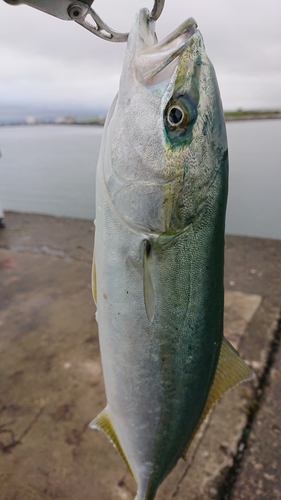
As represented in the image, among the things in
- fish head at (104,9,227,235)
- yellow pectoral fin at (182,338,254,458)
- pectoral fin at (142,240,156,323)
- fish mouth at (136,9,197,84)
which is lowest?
yellow pectoral fin at (182,338,254,458)

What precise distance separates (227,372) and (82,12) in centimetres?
117

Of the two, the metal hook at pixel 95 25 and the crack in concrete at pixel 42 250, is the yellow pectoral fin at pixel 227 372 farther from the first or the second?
the crack in concrete at pixel 42 250

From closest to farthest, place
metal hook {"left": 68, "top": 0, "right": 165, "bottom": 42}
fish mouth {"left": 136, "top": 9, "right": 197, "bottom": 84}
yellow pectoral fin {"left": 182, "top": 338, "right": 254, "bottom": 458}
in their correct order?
fish mouth {"left": 136, "top": 9, "right": 197, "bottom": 84}, metal hook {"left": 68, "top": 0, "right": 165, "bottom": 42}, yellow pectoral fin {"left": 182, "top": 338, "right": 254, "bottom": 458}

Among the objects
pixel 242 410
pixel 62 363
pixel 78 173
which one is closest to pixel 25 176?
pixel 78 173

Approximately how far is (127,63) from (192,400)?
98cm

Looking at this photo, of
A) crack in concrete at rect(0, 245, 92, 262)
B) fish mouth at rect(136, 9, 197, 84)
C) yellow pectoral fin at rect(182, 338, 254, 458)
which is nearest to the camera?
fish mouth at rect(136, 9, 197, 84)

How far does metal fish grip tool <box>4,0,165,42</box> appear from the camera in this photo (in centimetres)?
99

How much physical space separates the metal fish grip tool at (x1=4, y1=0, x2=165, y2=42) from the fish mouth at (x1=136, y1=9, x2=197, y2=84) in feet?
0.32

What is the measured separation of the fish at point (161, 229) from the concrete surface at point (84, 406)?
2.55 ft

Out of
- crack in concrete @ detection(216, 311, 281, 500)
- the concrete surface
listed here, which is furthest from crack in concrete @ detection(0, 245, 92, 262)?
crack in concrete @ detection(216, 311, 281, 500)

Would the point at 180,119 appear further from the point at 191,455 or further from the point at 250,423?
the point at 250,423

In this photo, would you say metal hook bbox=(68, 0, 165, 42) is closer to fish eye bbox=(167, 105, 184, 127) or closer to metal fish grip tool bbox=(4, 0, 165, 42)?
metal fish grip tool bbox=(4, 0, 165, 42)

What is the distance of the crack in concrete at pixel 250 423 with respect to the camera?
1.68 meters

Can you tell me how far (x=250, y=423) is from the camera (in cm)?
201
